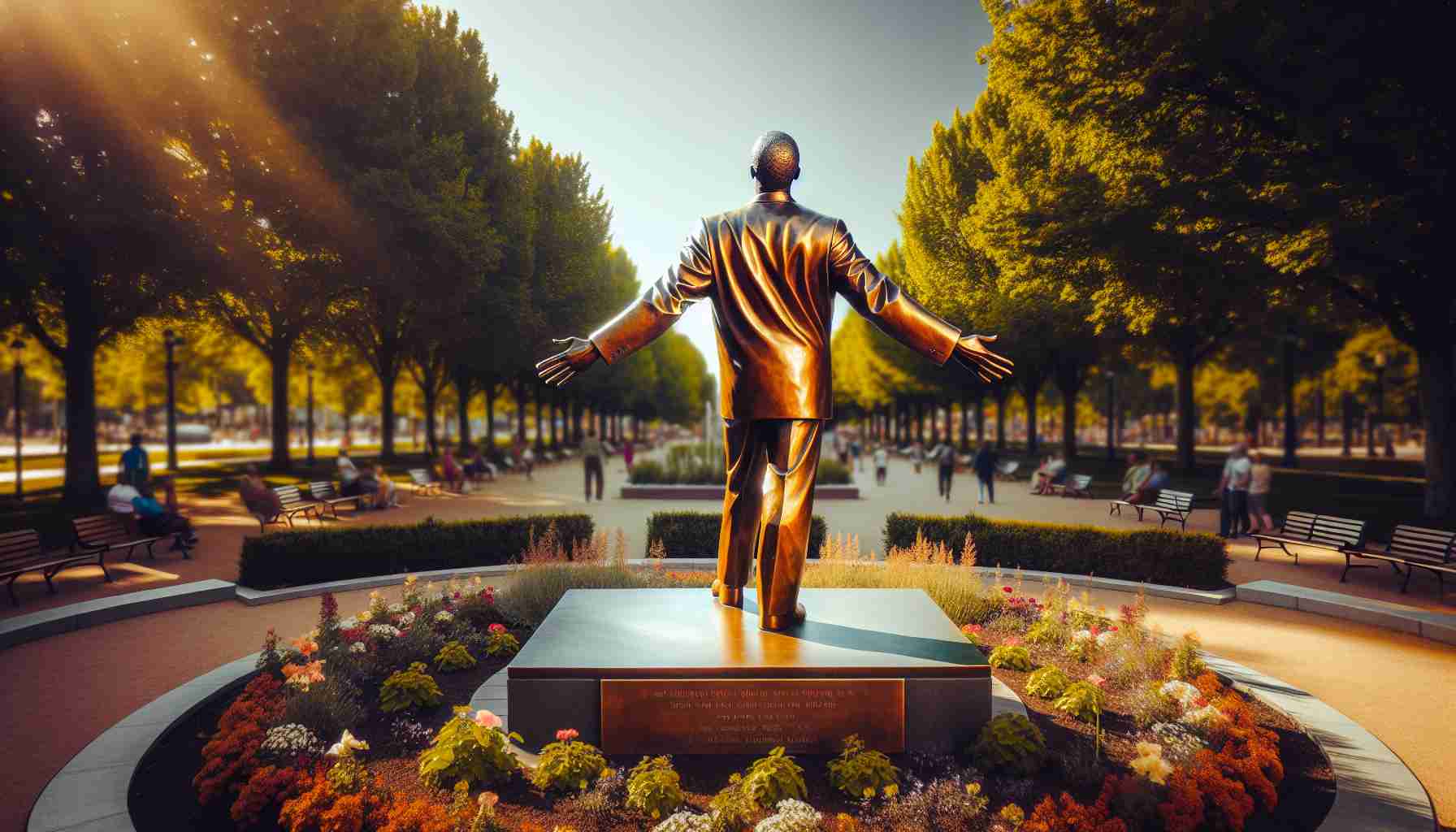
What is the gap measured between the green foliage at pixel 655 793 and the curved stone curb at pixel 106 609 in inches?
313

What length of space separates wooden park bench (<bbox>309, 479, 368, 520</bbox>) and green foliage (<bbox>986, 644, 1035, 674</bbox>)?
1562 cm

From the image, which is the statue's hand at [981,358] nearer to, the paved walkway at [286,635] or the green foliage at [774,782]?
the green foliage at [774,782]

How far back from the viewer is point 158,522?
12.8 meters

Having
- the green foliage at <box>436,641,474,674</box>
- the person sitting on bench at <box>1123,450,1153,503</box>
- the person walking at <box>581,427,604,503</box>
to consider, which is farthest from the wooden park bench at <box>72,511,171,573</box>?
the person sitting on bench at <box>1123,450,1153,503</box>

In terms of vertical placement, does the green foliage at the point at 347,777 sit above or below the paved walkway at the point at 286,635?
above

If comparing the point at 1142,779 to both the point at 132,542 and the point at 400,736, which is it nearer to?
the point at 400,736

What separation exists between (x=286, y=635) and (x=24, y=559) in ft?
15.6

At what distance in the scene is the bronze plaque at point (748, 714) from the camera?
15.7 ft

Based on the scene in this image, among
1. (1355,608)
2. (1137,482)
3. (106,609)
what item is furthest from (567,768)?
(1137,482)

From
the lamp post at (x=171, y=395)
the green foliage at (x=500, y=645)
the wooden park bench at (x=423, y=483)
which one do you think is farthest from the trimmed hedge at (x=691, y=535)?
the lamp post at (x=171, y=395)

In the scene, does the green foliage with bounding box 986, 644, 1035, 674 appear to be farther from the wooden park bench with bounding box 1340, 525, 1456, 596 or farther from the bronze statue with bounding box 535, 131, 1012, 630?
the wooden park bench with bounding box 1340, 525, 1456, 596

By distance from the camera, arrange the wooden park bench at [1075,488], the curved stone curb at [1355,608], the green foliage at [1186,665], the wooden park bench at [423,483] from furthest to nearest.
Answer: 1. the wooden park bench at [423,483]
2. the wooden park bench at [1075,488]
3. the curved stone curb at [1355,608]
4. the green foliage at [1186,665]

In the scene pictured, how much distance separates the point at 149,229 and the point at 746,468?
16981mm

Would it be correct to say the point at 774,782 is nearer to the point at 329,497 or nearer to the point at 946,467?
the point at 329,497
